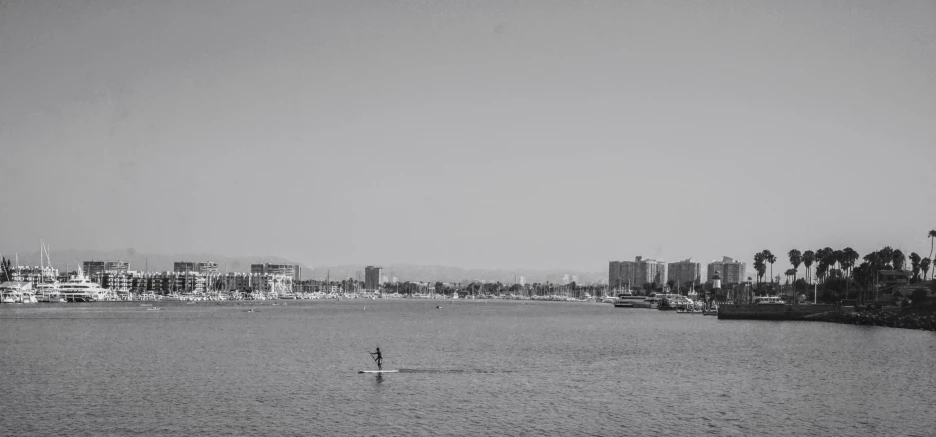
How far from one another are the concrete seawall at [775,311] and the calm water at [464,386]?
2144 inches

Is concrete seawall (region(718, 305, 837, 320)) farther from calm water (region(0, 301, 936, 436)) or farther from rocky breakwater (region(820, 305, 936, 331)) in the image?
calm water (region(0, 301, 936, 436))

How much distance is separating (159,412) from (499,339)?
6992 centimetres

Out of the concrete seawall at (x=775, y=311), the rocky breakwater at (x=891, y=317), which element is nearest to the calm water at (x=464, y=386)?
the rocky breakwater at (x=891, y=317)

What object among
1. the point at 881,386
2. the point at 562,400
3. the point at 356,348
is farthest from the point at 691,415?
the point at 356,348

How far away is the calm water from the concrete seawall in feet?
179

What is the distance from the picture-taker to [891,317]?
146375mm

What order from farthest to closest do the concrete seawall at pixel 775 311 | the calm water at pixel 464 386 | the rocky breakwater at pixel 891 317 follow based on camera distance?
the concrete seawall at pixel 775 311 < the rocky breakwater at pixel 891 317 < the calm water at pixel 464 386

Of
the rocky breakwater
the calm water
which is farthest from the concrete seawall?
the calm water

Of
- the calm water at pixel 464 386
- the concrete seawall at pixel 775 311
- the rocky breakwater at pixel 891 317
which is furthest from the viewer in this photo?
the concrete seawall at pixel 775 311

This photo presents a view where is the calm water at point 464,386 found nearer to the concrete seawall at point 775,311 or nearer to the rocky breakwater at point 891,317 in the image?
the rocky breakwater at point 891,317

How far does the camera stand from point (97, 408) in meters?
51.8

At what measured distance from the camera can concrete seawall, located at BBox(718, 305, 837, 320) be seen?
548ft

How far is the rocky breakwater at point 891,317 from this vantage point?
452ft

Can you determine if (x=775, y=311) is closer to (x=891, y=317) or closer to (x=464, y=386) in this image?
(x=891, y=317)
